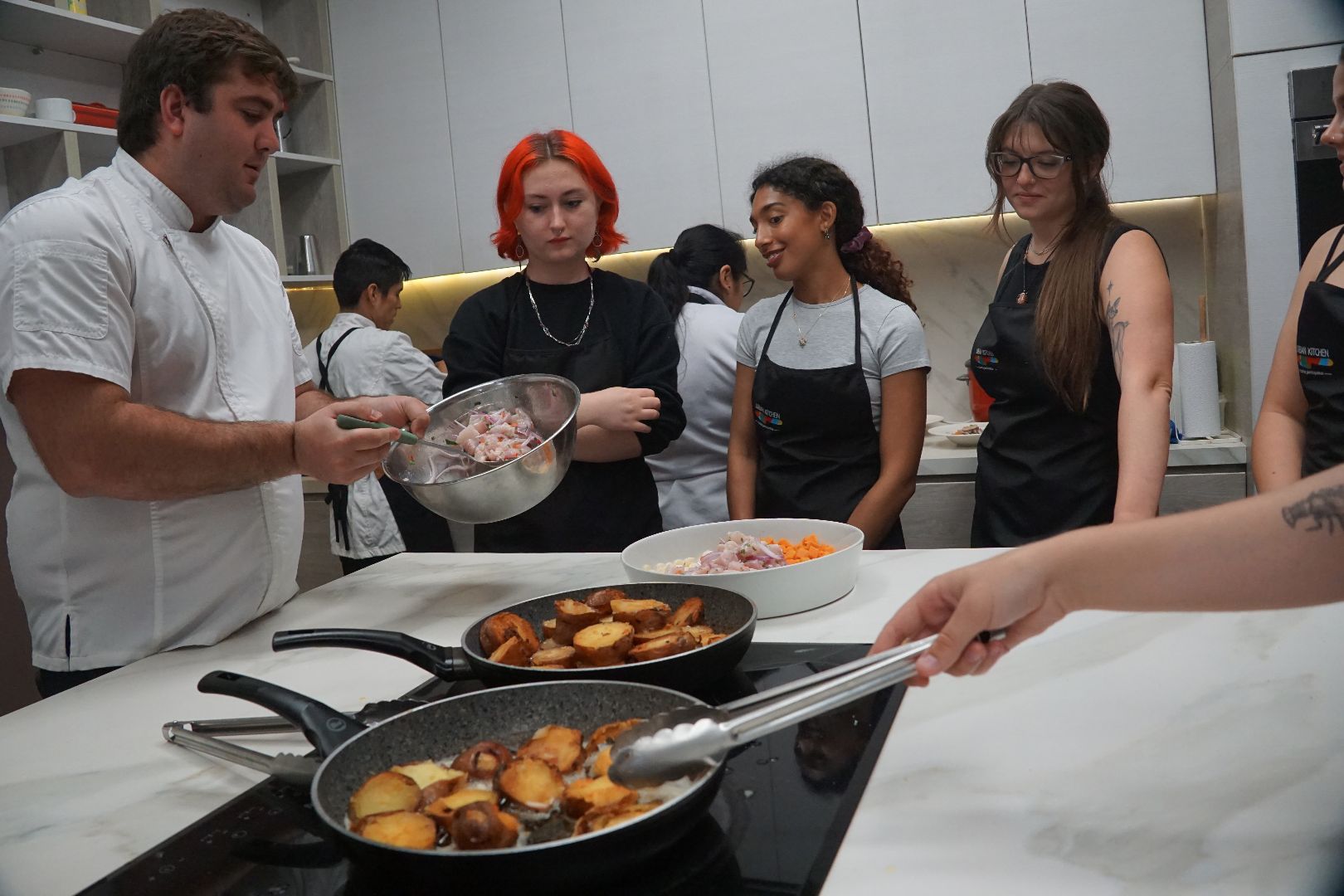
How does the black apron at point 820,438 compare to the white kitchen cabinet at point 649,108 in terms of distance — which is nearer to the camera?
the black apron at point 820,438

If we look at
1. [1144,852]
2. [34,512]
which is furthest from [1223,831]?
[34,512]

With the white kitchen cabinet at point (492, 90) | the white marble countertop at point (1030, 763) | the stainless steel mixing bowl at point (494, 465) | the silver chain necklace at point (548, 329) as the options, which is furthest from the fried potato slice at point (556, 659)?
the white kitchen cabinet at point (492, 90)

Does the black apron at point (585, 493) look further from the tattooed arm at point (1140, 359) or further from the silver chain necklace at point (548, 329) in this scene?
the tattooed arm at point (1140, 359)

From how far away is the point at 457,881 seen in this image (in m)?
0.60

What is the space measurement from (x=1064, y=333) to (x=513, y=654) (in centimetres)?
123

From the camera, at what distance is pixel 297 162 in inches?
151

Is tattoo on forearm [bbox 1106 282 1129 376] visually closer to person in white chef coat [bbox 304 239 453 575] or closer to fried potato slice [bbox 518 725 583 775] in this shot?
fried potato slice [bbox 518 725 583 775]

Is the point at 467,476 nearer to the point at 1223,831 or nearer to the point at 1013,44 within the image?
the point at 1223,831

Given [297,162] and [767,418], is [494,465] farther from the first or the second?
[297,162]

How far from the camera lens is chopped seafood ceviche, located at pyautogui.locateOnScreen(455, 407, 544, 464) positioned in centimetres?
136

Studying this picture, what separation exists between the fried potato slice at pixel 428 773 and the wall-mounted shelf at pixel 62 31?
3.06 metres

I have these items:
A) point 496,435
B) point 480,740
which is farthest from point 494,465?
point 480,740

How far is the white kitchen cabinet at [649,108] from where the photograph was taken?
3387 mm

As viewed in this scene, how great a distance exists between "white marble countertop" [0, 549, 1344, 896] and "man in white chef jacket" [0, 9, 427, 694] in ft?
0.50
